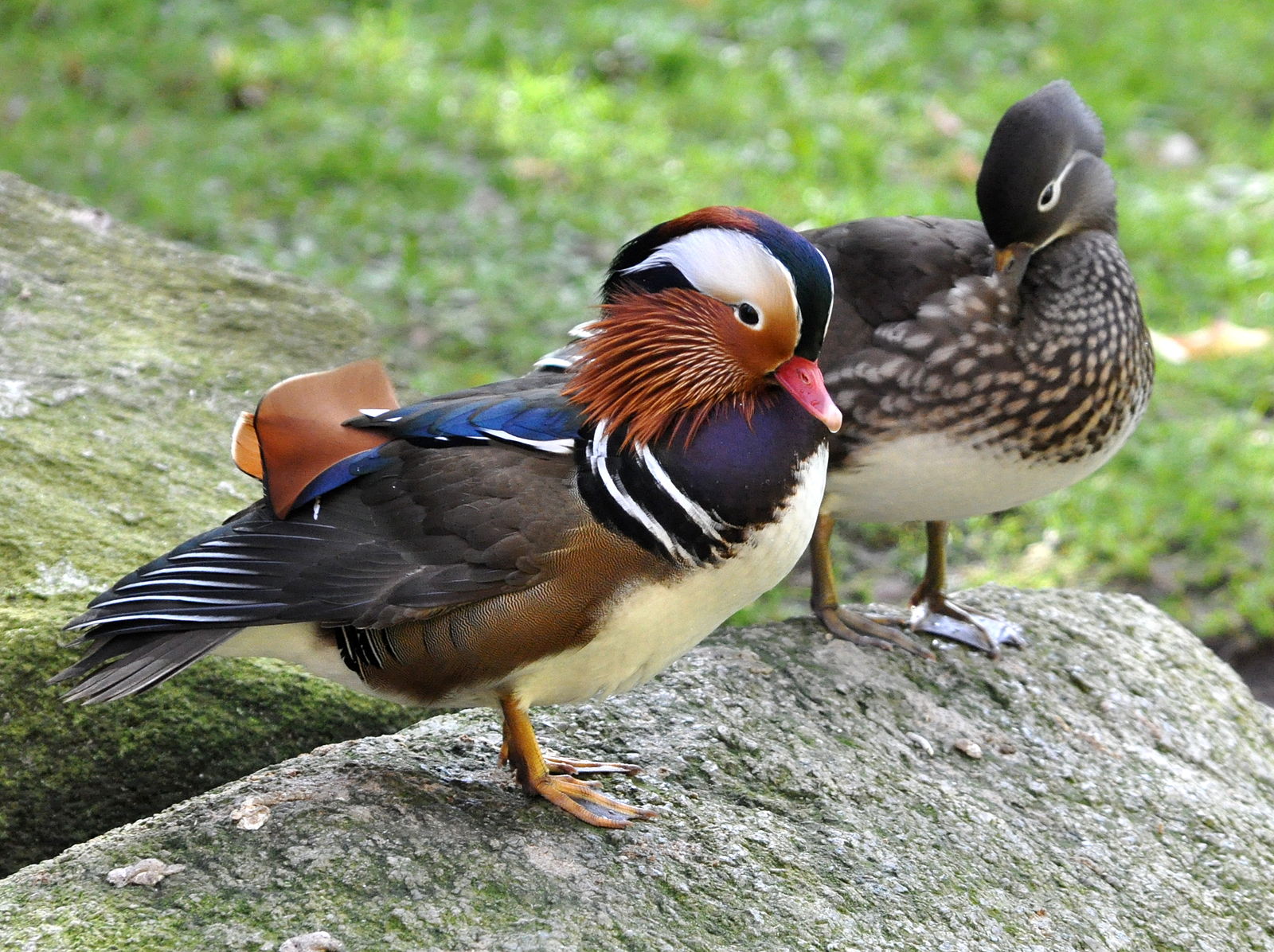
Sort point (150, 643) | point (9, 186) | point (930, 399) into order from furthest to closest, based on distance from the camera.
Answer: point (9, 186) < point (930, 399) < point (150, 643)

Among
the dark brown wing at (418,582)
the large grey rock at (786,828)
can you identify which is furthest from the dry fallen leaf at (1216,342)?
the dark brown wing at (418,582)

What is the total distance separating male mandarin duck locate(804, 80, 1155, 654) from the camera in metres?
2.47

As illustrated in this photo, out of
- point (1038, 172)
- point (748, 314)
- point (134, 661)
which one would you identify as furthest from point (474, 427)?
point (1038, 172)

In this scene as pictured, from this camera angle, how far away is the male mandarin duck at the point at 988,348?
97.3 inches

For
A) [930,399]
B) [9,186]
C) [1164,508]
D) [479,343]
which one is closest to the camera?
[930,399]

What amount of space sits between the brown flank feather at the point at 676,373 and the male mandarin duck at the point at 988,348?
0.61 m

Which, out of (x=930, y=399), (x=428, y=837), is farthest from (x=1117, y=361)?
(x=428, y=837)

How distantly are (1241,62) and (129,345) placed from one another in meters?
5.00

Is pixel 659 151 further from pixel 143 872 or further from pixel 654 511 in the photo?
pixel 143 872

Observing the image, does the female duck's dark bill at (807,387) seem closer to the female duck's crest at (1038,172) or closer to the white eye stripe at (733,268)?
the white eye stripe at (733,268)

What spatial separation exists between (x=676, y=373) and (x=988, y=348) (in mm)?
813

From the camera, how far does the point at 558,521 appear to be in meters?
1.85

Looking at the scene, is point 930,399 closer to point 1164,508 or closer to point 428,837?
point 428,837

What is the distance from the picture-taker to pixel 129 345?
3.01 m
